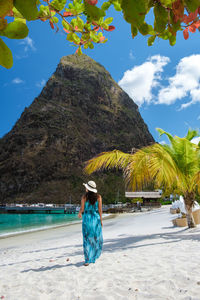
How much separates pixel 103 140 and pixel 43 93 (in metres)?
49.4

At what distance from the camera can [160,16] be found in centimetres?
87

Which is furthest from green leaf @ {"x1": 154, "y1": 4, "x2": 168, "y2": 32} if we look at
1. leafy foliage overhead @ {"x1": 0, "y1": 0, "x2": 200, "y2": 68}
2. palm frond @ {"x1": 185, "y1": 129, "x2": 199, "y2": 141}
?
palm frond @ {"x1": 185, "y1": 129, "x2": 199, "y2": 141}

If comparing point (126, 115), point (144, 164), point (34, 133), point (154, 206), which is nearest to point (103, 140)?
point (126, 115)

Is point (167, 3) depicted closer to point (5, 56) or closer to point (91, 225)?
point (5, 56)

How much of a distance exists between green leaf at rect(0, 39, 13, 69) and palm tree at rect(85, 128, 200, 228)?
5996 millimetres

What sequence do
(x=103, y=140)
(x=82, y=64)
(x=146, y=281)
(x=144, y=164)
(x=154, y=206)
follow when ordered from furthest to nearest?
1. (x=82, y=64)
2. (x=103, y=140)
3. (x=154, y=206)
4. (x=144, y=164)
5. (x=146, y=281)

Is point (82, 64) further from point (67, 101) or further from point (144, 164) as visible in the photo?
point (144, 164)

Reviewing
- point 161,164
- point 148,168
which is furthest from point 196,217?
point 161,164

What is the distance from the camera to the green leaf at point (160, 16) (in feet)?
2.83

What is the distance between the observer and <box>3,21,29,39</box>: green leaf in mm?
683

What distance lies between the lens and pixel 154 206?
5056 cm

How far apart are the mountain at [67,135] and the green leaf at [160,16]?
3414 inches

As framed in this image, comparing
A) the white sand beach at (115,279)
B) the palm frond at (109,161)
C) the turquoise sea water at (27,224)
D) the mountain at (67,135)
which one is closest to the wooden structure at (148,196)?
the turquoise sea water at (27,224)

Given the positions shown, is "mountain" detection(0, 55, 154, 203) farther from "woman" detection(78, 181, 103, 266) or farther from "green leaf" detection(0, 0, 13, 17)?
"green leaf" detection(0, 0, 13, 17)
